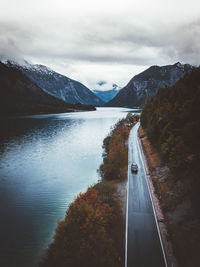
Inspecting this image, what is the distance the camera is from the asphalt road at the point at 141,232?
17609mm

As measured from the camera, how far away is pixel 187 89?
4869 cm

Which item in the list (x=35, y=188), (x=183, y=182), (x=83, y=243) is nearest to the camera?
(x=83, y=243)

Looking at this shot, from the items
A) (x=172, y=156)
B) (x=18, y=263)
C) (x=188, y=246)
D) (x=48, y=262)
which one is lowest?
(x=18, y=263)

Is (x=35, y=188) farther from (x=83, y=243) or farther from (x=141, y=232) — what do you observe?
(x=83, y=243)

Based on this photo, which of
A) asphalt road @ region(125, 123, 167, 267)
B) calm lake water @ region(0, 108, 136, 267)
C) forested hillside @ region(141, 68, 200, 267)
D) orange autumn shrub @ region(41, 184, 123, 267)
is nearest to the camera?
orange autumn shrub @ region(41, 184, 123, 267)

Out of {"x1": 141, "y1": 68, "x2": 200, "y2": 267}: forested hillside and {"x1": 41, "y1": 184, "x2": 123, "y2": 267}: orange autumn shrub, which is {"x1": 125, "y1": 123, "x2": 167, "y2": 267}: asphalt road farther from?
{"x1": 41, "y1": 184, "x2": 123, "y2": 267}: orange autumn shrub

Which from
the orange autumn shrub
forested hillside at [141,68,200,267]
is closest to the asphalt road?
forested hillside at [141,68,200,267]

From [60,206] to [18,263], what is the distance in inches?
484

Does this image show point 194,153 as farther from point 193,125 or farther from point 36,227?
point 36,227

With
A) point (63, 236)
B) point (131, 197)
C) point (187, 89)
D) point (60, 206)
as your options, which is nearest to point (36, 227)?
point (60, 206)

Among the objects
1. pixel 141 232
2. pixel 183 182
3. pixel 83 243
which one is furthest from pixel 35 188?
pixel 183 182

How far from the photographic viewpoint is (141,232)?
70.1 feet

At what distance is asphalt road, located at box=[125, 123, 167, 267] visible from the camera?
17.6 meters

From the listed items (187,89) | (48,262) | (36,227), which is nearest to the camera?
(48,262)
